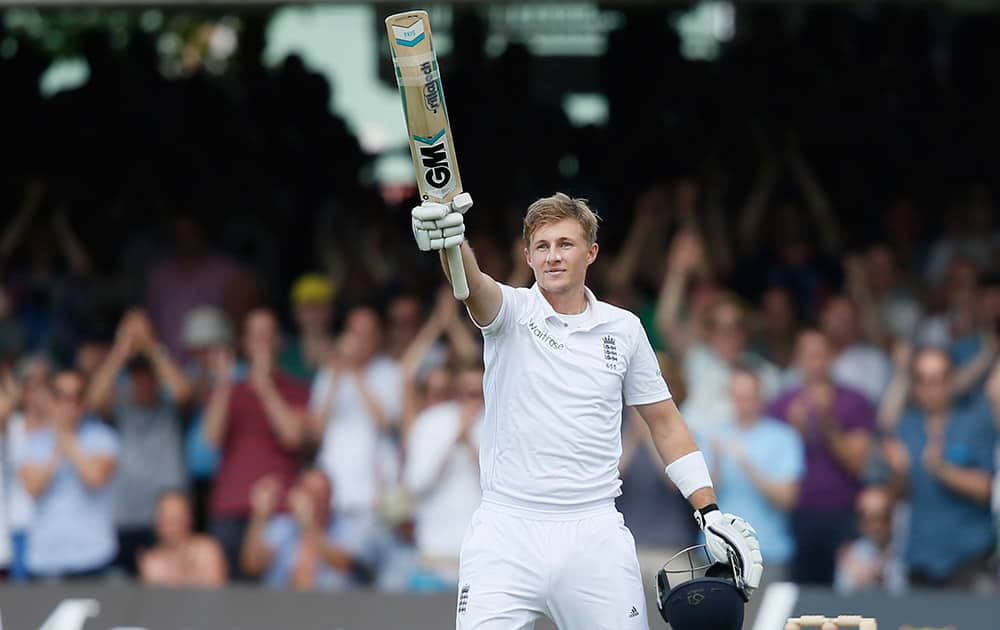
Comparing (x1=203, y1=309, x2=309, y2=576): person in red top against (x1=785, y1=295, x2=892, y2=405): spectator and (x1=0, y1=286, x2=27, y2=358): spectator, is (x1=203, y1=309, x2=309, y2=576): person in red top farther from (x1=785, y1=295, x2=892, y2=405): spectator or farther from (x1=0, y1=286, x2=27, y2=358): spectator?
(x1=785, y1=295, x2=892, y2=405): spectator

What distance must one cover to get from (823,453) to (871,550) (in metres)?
0.60

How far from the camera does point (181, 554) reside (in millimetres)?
10172

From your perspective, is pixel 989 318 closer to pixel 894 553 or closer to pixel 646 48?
pixel 894 553

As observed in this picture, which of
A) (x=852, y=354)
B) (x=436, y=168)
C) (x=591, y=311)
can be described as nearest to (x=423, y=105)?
(x=436, y=168)

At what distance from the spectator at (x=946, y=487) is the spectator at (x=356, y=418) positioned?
9.73 ft

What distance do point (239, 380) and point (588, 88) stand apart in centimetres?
320

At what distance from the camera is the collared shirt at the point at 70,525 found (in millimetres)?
10422

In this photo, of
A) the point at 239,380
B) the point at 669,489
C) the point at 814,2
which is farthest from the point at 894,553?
the point at 239,380

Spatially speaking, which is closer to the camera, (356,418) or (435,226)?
(435,226)

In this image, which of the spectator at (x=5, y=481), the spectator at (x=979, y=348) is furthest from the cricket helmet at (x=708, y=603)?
the spectator at (x=5, y=481)

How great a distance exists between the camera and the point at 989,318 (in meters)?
10.5

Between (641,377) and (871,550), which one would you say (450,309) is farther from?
(641,377)

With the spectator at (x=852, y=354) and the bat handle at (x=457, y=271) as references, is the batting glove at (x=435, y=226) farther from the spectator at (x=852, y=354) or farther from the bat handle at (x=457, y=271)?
the spectator at (x=852, y=354)

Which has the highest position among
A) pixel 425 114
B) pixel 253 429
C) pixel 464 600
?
pixel 425 114
